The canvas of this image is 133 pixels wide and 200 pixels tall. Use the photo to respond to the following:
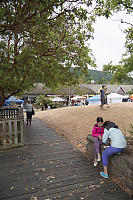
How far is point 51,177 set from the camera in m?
4.29

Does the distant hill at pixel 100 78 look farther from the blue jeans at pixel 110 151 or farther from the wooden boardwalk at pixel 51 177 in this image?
the wooden boardwalk at pixel 51 177

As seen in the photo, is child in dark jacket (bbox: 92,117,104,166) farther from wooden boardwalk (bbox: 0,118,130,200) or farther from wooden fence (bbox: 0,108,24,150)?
wooden fence (bbox: 0,108,24,150)

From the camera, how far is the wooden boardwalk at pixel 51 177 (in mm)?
3541

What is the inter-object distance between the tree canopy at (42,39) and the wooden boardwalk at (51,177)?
2998 mm

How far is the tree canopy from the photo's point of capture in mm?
5739

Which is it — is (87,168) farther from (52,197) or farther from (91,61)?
(91,61)

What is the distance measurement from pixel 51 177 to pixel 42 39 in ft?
21.7

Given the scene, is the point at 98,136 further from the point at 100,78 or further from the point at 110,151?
the point at 100,78

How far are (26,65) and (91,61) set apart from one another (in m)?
4.20

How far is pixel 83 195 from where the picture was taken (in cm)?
354

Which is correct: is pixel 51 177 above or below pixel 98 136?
below

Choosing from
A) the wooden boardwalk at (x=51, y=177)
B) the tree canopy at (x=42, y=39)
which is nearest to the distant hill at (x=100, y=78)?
the tree canopy at (x=42, y=39)

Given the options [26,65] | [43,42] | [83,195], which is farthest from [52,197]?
[43,42]

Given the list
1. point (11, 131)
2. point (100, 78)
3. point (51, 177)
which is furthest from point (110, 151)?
point (100, 78)
